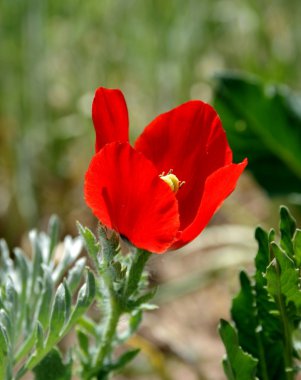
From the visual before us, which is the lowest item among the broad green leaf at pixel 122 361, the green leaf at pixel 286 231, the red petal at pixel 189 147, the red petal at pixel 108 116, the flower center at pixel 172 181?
the broad green leaf at pixel 122 361

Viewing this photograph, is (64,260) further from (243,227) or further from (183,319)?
(243,227)

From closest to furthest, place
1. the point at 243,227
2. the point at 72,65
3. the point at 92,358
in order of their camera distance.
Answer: the point at 92,358, the point at 243,227, the point at 72,65

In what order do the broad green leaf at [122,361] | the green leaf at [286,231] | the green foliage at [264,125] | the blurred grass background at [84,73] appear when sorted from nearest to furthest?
the green leaf at [286,231] → the broad green leaf at [122,361] → the green foliage at [264,125] → the blurred grass background at [84,73]

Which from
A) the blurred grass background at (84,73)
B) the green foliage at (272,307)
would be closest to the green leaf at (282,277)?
the green foliage at (272,307)

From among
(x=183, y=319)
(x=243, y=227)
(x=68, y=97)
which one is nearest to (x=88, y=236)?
(x=183, y=319)

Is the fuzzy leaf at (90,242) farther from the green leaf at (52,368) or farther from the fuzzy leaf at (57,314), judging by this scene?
the green leaf at (52,368)

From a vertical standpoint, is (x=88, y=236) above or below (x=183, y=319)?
above
